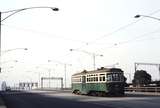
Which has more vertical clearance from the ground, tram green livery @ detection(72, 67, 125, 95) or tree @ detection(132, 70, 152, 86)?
tree @ detection(132, 70, 152, 86)

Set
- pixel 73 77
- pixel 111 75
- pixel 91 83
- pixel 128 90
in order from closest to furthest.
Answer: pixel 111 75 < pixel 91 83 < pixel 73 77 < pixel 128 90

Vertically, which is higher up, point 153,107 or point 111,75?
point 111,75

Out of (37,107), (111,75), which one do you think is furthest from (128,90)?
(37,107)

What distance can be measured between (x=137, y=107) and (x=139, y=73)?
96710 millimetres

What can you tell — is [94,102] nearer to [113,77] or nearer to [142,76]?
[113,77]

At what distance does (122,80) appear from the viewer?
4678 cm

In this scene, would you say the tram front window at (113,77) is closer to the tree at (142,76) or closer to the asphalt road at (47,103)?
the asphalt road at (47,103)

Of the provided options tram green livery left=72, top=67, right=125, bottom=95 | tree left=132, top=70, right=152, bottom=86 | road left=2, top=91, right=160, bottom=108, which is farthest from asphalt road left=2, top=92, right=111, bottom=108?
tree left=132, top=70, right=152, bottom=86

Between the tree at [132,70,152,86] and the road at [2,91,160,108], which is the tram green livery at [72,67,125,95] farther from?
the tree at [132,70,152,86]

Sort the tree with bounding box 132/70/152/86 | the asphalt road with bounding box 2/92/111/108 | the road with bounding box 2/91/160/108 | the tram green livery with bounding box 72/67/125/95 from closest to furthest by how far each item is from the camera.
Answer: the road with bounding box 2/91/160/108 → the asphalt road with bounding box 2/92/111/108 → the tram green livery with bounding box 72/67/125/95 → the tree with bounding box 132/70/152/86

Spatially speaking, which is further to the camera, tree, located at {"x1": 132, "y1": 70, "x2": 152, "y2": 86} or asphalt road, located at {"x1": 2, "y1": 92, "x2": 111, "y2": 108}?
tree, located at {"x1": 132, "y1": 70, "x2": 152, "y2": 86}

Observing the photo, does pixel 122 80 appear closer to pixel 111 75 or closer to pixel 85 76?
pixel 111 75

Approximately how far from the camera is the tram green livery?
152 ft

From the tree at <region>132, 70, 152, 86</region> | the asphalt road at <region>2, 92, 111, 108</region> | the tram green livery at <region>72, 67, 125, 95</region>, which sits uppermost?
the tree at <region>132, 70, 152, 86</region>
